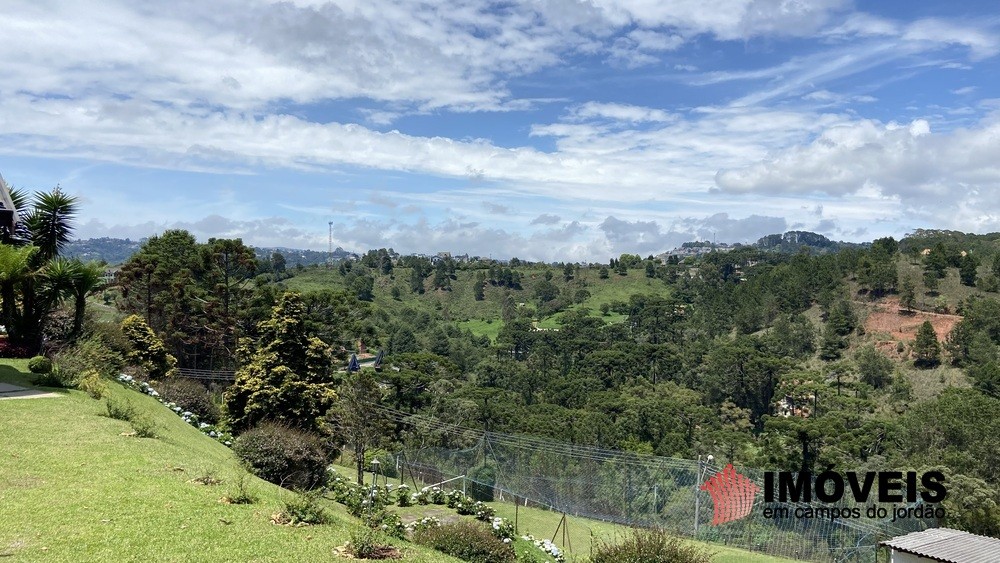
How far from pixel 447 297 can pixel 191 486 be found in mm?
107749

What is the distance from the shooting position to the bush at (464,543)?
31.9 feet

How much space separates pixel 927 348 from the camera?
60.6 meters

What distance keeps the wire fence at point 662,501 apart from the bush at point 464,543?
18.8ft

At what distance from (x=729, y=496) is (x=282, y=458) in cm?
1114

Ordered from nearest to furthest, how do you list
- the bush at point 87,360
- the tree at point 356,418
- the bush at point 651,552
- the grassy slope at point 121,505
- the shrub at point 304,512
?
the grassy slope at point 121,505
the bush at point 651,552
the shrub at point 304,512
the bush at point 87,360
the tree at point 356,418

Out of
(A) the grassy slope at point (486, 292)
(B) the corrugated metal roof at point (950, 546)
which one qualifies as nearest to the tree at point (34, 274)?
(B) the corrugated metal roof at point (950, 546)

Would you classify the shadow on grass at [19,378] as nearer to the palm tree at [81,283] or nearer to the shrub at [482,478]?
the palm tree at [81,283]

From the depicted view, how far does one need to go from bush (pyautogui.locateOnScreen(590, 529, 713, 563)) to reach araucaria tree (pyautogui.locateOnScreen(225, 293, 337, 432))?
10.9 m

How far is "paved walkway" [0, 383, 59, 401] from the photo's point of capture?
11.5 m

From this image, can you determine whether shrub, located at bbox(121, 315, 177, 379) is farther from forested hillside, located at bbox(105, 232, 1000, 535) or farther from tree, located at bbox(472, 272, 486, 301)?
tree, located at bbox(472, 272, 486, 301)

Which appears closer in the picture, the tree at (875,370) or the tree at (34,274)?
the tree at (34,274)

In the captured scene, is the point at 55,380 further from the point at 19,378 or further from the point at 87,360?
the point at 87,360

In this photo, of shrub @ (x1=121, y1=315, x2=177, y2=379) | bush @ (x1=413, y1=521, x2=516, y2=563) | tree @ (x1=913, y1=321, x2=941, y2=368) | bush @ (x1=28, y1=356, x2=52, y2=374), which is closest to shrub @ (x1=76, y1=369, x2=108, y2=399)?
bush @ (x1=28, y1=356, x2=52, y2=374)

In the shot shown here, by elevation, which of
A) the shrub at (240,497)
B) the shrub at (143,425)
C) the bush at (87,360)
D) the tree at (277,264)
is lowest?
the shrub at (240,497)
